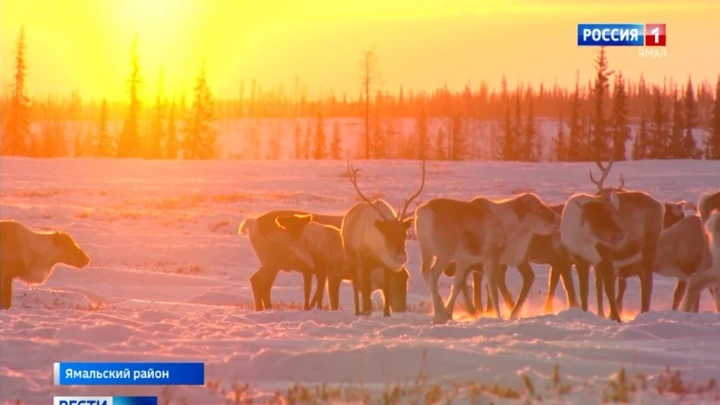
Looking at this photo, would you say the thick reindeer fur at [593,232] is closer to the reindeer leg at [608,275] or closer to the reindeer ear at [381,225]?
the reindeer leg at [608,275]

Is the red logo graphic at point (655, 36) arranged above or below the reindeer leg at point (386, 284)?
above

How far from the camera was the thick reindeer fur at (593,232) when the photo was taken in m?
15.6

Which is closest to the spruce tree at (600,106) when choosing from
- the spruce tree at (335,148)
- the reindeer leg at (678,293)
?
→ the reindeer leg at (678,293)

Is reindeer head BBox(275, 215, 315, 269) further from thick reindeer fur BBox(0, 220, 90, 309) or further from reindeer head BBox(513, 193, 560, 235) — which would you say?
reindeer head BBox(513, 193, 560, 235)

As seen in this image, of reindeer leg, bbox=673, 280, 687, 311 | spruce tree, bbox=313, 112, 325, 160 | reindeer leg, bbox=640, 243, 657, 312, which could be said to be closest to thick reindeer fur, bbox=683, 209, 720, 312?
reindeer leg, bbox=640, 243, 657, 312

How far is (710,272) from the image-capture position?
15.8 m

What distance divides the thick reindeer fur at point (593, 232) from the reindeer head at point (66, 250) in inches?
286

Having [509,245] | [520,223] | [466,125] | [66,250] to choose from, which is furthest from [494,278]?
[466,125]

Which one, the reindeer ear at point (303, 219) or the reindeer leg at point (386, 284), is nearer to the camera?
the reindeer leg at point (386, 284)

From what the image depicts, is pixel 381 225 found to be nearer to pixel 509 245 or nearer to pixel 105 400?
pixel 509 245

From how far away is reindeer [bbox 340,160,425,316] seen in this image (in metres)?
15.4

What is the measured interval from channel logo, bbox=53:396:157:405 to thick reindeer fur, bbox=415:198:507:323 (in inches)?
269

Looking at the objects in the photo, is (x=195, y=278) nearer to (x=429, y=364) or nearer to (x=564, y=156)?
(x=429, y=364)

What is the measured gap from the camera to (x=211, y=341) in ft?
37.7
